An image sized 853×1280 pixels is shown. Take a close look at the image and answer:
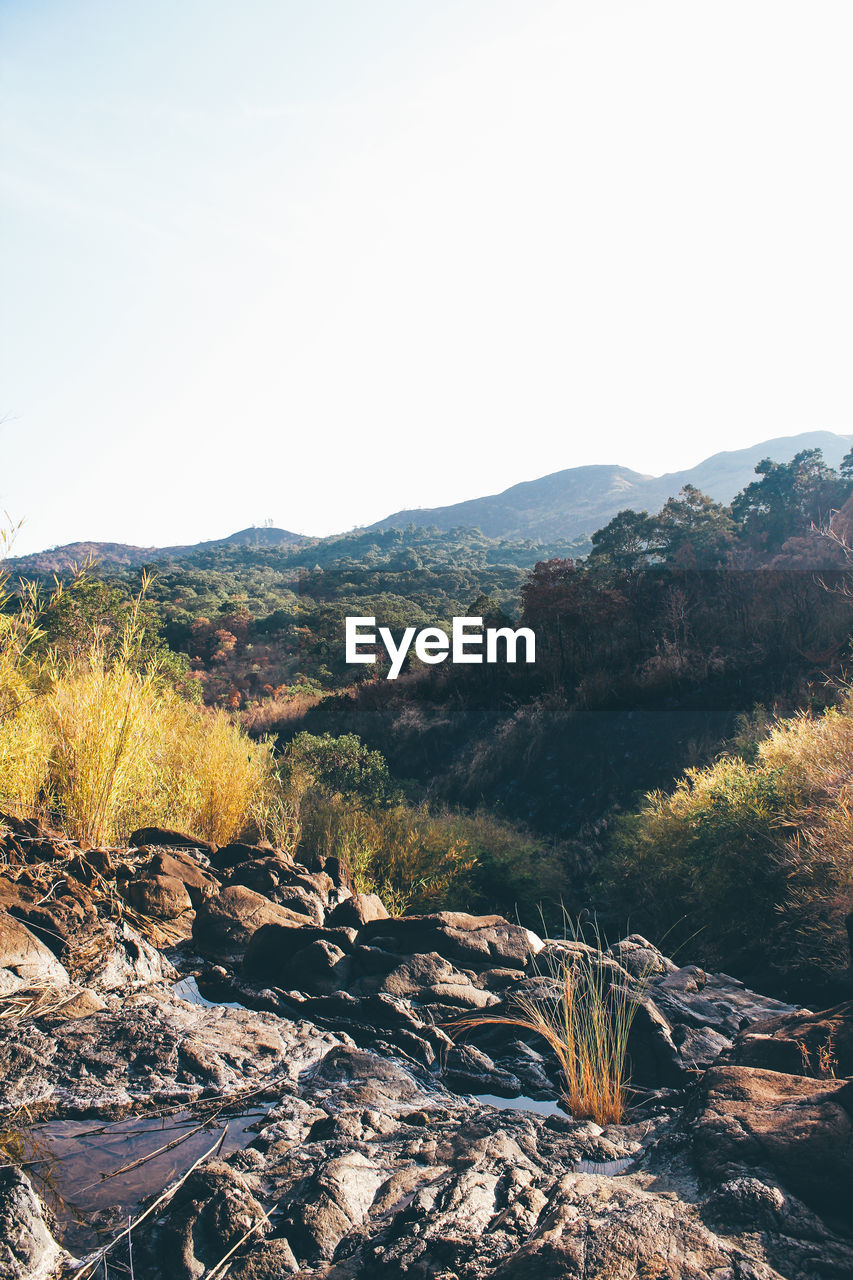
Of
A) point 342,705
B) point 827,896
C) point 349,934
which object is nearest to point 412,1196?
point 349,934

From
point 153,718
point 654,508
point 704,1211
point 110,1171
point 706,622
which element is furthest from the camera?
point 654,508

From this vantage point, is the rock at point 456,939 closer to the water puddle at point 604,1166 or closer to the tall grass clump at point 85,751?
the tall grass clump at point 85,751

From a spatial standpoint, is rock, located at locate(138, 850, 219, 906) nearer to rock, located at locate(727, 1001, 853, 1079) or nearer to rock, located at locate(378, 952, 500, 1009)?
rock, located at locate(378, 952, 500, 1009)

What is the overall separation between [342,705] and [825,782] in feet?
37.6

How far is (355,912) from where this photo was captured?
6.41 metres

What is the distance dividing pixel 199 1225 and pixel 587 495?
430 feet

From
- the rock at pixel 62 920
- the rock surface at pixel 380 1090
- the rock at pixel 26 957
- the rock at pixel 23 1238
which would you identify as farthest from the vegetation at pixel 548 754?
the rock at pixel 23 1238

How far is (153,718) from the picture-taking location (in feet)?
22.0

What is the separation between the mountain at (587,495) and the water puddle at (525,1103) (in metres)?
88.9

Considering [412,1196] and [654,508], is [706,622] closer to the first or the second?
[412,1196]

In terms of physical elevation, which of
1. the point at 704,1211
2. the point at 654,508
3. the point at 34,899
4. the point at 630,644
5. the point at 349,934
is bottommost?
the point at 349,934

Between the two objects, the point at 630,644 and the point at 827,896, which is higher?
the point at 630,644

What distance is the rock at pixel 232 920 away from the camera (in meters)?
5.68

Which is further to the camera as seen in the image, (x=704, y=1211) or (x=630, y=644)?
(x=630, y=644)
